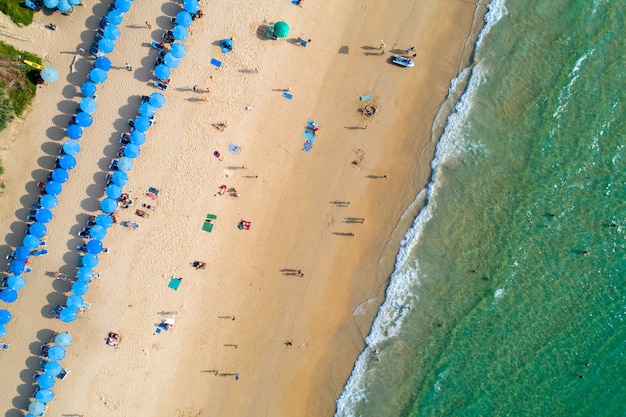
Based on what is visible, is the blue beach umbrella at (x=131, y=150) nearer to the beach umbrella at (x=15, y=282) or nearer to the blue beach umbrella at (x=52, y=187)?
the blue beach umbrella at (x=52, y=187)

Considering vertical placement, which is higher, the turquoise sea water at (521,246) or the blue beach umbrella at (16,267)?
the turquoise sea water at (521,246)

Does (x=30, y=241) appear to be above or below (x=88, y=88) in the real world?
below

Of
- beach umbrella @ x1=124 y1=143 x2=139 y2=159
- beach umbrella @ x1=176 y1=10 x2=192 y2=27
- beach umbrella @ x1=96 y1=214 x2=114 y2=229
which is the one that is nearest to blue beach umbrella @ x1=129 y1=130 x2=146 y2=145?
beach umbrella @ x1=124 y1=143 x2=139 y2=159

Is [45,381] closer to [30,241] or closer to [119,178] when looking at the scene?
[30,241]

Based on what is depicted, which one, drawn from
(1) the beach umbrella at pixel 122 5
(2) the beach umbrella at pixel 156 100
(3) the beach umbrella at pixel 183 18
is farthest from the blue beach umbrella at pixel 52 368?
(3) the beach umbrella at pixel 183 18

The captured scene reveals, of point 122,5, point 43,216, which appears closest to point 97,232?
point 43,216

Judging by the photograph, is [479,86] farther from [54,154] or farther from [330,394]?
[54,154]

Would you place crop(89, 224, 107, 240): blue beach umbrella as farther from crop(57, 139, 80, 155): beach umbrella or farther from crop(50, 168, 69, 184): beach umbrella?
crop(57, 139, 80, 155): beach umbrella
